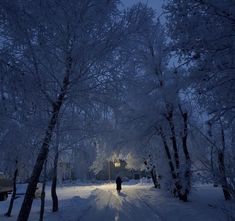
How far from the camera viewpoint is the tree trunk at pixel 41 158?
1230cm

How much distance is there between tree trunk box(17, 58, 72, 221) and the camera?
12.3m

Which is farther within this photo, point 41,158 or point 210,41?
point 41,158

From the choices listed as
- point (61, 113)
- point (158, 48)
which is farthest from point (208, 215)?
point (158, 48)

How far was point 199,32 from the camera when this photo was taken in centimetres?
833

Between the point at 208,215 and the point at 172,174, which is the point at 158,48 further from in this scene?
the point at 208,215

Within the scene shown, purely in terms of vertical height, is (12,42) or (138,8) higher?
(138,8)

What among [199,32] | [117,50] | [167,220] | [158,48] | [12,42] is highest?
[158,48]

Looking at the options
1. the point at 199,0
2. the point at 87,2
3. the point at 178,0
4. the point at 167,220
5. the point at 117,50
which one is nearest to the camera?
the point at 199,0

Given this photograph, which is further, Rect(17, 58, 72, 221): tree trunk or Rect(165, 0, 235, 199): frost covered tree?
Rect(17, 58, 72, 221): tree trunk

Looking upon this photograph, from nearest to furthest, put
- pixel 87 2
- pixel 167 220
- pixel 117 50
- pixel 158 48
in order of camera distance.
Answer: pixel 87 2 < pixel 117 50 < pixel 167 220 < pixel 158 48

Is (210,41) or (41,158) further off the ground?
(210,41)

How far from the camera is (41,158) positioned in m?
12.8

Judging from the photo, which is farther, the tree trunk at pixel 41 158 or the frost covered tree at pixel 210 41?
the tree trunk at pixel 41 158

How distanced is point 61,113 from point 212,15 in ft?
24.6
